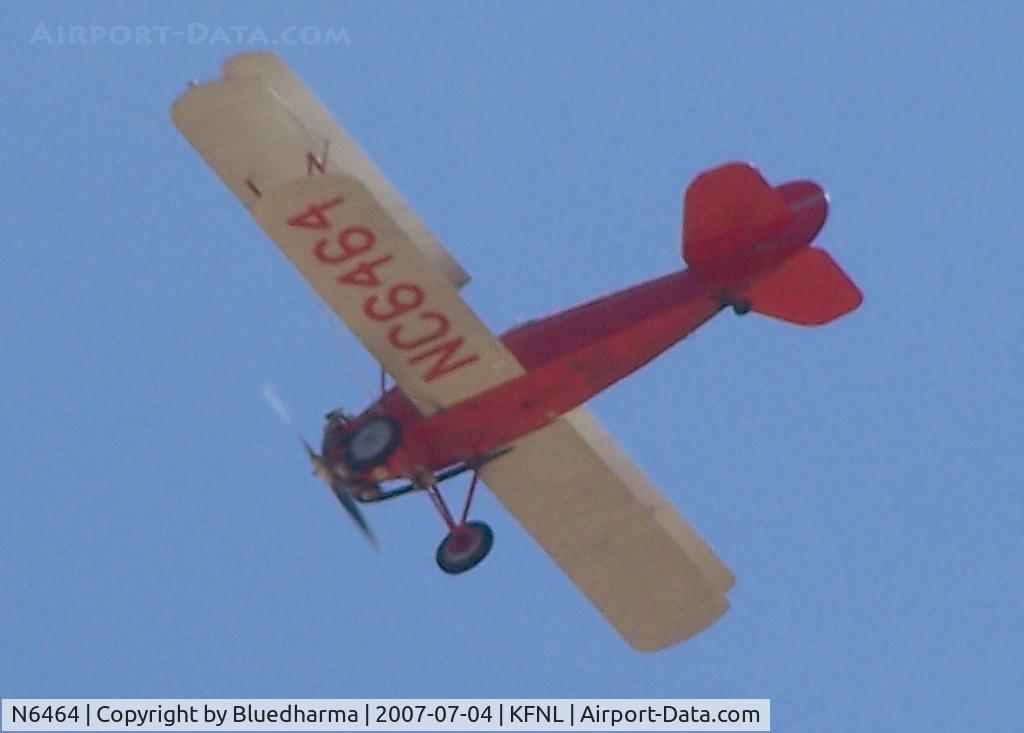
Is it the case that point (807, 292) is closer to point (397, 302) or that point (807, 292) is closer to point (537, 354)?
point (537, 354)

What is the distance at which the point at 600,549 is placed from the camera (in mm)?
22094

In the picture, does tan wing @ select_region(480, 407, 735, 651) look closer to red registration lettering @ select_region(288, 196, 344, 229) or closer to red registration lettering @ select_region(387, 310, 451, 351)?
red registration lettering @ select_region(387, 310, 451, 351)

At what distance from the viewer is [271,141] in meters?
21.1

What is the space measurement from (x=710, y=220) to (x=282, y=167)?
12.6 feet

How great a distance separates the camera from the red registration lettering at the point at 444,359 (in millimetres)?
20469

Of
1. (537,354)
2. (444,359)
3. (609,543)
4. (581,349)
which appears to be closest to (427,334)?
(444,359)

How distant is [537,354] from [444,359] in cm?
93

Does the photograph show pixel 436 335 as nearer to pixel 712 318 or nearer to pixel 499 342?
pixel 499 342

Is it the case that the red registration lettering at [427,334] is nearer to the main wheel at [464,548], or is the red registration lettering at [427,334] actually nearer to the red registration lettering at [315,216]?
the red registration lettering at [315,216]

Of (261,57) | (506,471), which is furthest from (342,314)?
(261,57)

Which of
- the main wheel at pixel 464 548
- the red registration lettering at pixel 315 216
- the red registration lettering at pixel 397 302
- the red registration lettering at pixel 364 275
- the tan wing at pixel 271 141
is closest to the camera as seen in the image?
the red registration lettering at pixel 315 216

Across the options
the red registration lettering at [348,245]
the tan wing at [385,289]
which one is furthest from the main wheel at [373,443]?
the red registration lettering at [348,245]

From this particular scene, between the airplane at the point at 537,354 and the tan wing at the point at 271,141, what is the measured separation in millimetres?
19

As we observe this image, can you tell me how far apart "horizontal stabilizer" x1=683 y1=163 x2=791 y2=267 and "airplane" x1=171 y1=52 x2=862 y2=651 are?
0.04 feet
